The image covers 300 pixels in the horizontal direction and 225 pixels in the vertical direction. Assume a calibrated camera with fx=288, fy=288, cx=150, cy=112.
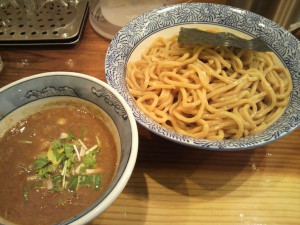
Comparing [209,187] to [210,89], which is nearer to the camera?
[209,187]

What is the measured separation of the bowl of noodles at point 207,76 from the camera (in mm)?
1273

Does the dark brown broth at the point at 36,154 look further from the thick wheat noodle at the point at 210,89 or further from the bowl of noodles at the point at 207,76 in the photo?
the thick wheat noodle at the point at 210,89

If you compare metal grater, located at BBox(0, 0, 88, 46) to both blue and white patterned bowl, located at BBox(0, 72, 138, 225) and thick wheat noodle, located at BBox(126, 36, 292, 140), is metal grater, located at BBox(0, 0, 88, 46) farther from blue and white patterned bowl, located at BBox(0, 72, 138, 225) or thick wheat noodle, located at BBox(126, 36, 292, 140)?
blue and white patterned bowl, located at BBox(0, 72, 138, 225)

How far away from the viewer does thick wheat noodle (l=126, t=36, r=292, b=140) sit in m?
1.29

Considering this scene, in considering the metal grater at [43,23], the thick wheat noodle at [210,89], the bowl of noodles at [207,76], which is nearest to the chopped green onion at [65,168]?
the bowl of noodles at [207,76]

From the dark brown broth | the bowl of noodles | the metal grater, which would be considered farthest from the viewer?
the metal grater

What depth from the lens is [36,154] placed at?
1.00 meters

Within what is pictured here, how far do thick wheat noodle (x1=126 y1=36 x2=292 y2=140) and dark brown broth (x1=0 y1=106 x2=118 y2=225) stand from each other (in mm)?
301

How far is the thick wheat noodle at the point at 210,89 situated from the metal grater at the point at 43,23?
2.02 feet

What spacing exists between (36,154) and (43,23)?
1.20m

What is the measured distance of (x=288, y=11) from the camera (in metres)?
1.84

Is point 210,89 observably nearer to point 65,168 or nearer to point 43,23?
point 65,168

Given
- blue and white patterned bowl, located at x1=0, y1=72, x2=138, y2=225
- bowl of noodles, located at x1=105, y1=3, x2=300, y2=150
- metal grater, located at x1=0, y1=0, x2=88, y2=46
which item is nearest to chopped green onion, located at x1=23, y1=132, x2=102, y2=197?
blue and white patterned bowl, located at x1=0, y1=72, x2=138, y2=225

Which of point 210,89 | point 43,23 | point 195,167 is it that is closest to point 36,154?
point 195,167
